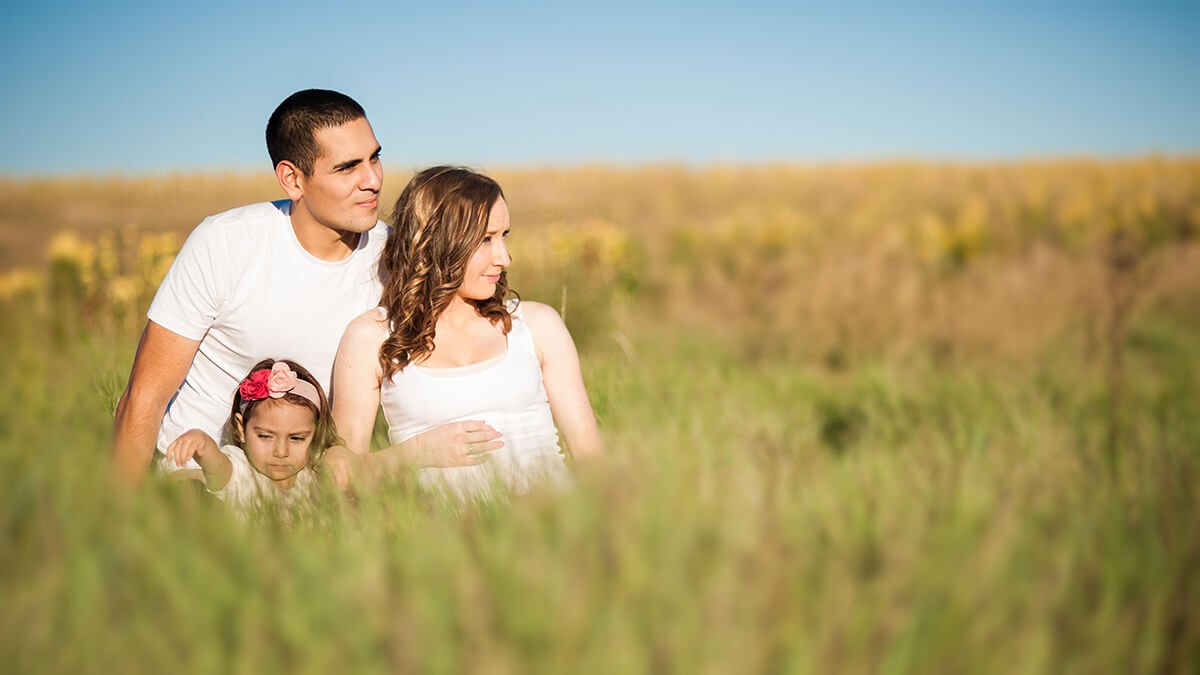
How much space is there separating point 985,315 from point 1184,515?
642 centimetres

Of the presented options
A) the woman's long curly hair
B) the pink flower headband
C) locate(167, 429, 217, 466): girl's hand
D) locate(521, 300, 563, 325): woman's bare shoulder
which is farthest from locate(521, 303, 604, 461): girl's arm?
locate(167, 429, 217, 466): girl's hand

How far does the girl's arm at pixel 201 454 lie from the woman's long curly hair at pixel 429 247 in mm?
601

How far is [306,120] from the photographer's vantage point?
300 cm

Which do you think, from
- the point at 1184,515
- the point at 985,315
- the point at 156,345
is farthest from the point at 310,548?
the point at 985,315

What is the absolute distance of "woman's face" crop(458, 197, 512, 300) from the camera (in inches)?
107

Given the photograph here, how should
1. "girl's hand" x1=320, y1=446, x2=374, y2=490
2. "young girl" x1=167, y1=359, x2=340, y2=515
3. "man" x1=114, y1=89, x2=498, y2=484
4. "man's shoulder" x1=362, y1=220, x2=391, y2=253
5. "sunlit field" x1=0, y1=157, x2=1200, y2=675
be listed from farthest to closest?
1. "man's shoulder" x1=362, y1=220, x2=391, y2=253
2. "man" x1=114, y1=89, x2=498, y2=484
3. "young girl" x1=167, y1=359, x2=340, y2=515
4. "girl's hand" x1=320, y1=446, x2=374, y2=490
5. "sunlit field" x1=0, y1=157, x2=1200, y2=675

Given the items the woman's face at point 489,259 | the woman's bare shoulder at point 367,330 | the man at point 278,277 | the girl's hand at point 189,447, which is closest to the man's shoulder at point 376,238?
the man at point 278,277

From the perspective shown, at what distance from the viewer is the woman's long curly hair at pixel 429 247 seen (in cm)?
270

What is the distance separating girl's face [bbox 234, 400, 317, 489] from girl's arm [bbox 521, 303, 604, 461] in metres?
0.79

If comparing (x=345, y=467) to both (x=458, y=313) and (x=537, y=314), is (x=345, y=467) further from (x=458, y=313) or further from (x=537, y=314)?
(x=537, y=314)

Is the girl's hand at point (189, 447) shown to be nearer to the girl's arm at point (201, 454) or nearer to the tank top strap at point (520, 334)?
the girl's arm at point (201, 454)

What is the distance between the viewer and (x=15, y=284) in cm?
598

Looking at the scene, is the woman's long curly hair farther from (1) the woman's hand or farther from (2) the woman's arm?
(2) the woman's arm

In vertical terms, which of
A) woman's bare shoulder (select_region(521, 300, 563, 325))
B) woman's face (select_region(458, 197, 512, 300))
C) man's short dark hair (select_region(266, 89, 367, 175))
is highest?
man's short dark hair (select_region(266, 89, 367, 175))
